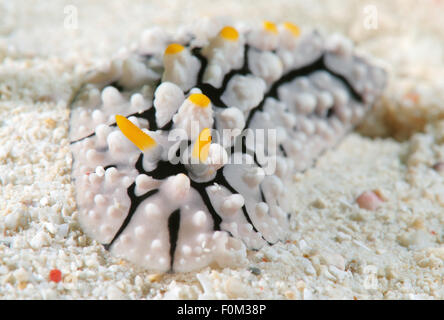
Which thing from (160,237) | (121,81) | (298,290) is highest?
(121,81)

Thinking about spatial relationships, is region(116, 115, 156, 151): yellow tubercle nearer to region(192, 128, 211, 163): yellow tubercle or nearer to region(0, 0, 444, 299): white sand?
region(192, 128, 211, 163): yellow tubercle

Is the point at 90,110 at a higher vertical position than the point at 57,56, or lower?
lower

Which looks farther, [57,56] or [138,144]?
[57,56]

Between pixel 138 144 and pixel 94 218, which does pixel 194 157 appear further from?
pixel 94 218

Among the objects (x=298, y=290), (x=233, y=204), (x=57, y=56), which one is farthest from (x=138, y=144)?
(x=57, y=56)

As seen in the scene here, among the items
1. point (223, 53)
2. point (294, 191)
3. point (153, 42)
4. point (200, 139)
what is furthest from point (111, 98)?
point (294, 191)

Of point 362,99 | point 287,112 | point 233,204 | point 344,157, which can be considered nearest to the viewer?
point 233,204

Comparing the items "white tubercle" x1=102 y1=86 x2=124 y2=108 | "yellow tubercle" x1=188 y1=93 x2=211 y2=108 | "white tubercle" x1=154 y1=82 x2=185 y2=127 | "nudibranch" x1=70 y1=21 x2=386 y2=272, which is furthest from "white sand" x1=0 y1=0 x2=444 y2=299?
"yellow tubercle" x1=188 y1=93 x2=211 y2=108

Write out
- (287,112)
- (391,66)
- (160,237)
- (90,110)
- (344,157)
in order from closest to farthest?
(160,237)
(90,110)
(287,112)
(344,157)
(391,66)
